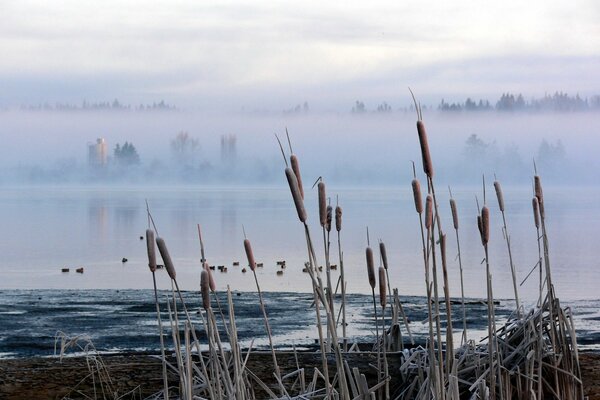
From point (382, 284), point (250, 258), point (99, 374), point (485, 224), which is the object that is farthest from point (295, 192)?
point (99, 374)

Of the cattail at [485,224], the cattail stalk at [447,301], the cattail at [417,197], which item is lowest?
the cattail stalk at [447,301]

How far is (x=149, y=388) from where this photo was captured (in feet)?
16.7

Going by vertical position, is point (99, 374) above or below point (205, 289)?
below

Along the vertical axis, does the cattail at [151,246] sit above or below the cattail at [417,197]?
below

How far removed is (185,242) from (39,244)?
419 centimetres

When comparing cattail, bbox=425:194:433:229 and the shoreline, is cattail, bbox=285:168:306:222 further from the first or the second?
the shoreline

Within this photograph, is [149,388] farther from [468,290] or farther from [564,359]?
[468,290]

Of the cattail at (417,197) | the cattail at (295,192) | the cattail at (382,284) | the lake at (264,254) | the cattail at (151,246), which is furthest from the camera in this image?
→ the lake at (264,254)

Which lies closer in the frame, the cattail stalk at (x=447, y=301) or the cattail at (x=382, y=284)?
the cattail stalk at (x=447, y=301)

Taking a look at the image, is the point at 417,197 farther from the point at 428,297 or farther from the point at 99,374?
the point at 99,374

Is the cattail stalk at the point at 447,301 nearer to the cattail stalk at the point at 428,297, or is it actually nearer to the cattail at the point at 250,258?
the cattail stalk at the point at 428,297

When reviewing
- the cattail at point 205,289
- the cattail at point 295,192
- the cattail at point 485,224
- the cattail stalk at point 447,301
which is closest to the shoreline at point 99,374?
the cattail stalk at point 447,301

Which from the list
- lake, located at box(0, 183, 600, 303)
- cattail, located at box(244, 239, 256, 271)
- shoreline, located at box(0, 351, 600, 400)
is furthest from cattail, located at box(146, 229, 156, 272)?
lake, located at box(0, 183, 600, 303)

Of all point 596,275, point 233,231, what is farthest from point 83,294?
point 233,231
